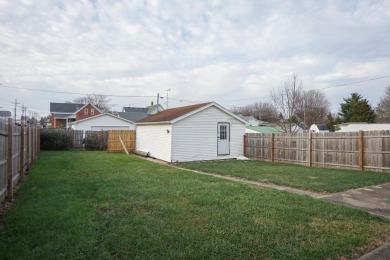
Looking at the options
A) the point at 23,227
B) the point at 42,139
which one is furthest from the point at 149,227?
the point at 42,139

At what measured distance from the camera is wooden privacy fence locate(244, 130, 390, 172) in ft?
40.1

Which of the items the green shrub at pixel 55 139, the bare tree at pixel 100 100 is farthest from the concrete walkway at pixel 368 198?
the bare tree at pixel 100 100

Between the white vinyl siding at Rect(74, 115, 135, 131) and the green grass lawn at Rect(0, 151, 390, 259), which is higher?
the white vinyl siding at Rect(74, 115, 135, 131)

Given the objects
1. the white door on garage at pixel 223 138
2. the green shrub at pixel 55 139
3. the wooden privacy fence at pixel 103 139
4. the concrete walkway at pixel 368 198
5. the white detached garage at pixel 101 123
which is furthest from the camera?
the white detached garage at pixel 101 123

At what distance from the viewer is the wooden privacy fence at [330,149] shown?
12.2 metres

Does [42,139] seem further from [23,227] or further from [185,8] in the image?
[23,227]

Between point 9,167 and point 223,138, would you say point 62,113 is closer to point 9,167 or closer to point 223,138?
point 223,138

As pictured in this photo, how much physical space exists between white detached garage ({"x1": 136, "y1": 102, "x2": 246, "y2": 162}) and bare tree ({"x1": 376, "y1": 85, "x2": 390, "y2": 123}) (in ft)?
100

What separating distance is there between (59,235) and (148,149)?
608 inches

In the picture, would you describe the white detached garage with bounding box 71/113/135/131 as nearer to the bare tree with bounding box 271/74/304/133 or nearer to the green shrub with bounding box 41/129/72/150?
the green shrub with bounding box 41/129/72/150

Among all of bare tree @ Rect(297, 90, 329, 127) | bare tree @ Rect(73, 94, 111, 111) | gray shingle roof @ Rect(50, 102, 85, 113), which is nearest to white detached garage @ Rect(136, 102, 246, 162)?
bare tree @ Rect(297, 90, 329, 127)

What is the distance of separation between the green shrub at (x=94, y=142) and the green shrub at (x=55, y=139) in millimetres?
1403

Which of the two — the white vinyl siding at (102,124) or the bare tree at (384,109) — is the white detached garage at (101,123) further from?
the bare tree at (384,109)

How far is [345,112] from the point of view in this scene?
4594cm
